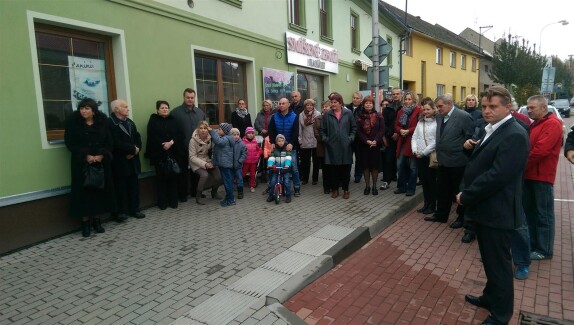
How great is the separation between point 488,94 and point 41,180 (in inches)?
215

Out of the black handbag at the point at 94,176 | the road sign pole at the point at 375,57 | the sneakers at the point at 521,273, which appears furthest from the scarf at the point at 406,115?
the black handbag at the point at 94,176

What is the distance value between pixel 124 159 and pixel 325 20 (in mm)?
10056

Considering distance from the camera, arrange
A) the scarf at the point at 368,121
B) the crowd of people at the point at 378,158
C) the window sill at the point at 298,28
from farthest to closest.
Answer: the window sill at the point at 298,28
the scarf at the point at 368,121
the crowd of people at the point at 378,158

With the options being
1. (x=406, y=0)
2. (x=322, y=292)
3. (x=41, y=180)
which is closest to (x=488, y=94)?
(x=322, y=292)

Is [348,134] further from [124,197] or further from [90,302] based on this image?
[90,302]

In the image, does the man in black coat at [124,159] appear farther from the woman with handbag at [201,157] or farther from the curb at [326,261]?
the curb at [326,261]

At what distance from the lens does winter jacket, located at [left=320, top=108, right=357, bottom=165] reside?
6.95m

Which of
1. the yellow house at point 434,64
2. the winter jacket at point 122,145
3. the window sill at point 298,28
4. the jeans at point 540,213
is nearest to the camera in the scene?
the jeans at point 540,213

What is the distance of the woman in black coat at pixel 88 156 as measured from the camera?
5.18 meters

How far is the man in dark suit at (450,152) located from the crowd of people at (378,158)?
0.6 inches

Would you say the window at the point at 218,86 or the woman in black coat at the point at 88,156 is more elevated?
the window at the point at 218,86

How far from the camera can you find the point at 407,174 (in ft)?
24.1

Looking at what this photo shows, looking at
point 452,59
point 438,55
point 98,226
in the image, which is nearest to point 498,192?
point 98,226

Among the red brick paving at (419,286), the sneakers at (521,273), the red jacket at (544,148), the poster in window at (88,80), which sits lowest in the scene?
the red brick paving at (419,286)
